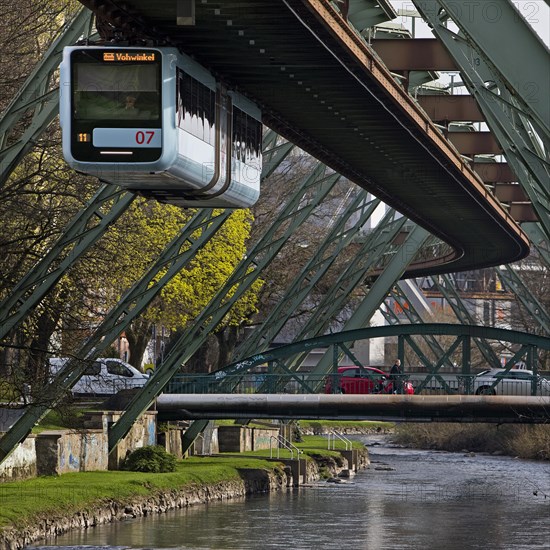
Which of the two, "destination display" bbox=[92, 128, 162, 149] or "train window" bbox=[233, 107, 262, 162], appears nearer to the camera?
"destination display" bbox=[92, 128, 162, 149]

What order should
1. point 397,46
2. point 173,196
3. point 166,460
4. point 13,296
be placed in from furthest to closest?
point 166,460 < point 13,296 < point 397,46 < point 173,196

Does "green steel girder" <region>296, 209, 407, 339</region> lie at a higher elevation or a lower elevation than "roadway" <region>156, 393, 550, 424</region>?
higher

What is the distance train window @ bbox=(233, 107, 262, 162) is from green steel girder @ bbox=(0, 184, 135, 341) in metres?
3.58

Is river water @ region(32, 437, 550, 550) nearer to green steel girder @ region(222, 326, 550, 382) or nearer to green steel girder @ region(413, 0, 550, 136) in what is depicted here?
green steel girder @ region(222, 326, 550, 382)

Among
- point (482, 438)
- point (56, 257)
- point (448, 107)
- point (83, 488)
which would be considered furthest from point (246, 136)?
point (482, 438)

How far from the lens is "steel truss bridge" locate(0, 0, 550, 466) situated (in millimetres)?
20203

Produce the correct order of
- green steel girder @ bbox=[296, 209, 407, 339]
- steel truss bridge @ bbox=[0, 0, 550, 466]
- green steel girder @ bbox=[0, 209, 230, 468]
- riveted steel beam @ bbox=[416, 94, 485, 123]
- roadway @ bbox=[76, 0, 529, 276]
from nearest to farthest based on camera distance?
steel truss bridge @ bbox=[0, 0, 550, 466] → roadway @ bbox=[76, 0, 529, 276] → riveted steel beam @ bbox=[416, 94, 485, 123] → green steel girder @ bbox=[0, 209, 230, 468] → green steel girder @ bbox=[296, 209, 407, 339]

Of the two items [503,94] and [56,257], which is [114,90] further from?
[56,257]

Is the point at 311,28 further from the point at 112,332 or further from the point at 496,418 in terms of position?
the point at 496,418

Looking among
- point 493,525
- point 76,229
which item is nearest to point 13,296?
point 76,229

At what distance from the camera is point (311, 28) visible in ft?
70.0

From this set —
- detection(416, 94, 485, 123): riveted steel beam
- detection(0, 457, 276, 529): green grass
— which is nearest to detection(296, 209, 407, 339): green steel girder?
detection(0, 457, 276, 529): green grass

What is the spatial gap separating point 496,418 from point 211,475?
9224 millimetres

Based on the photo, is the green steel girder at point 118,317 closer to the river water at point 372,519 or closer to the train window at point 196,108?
the river water at point 372,519
